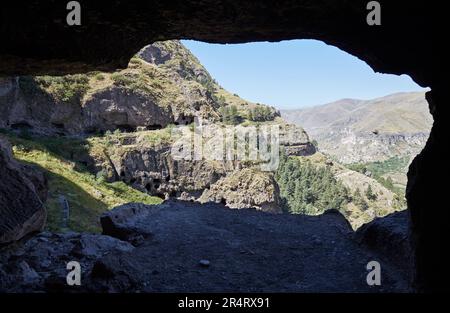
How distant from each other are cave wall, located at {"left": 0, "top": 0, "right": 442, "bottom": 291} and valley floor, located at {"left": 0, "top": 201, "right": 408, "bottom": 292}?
104 inches

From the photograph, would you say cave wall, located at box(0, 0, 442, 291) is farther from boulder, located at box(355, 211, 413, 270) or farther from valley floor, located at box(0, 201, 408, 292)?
valley floor, located at box(0, 201, 408, 292)

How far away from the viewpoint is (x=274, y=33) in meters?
9.82

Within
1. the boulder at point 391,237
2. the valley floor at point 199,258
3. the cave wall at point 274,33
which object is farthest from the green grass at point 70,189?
the boulder at point 391,237

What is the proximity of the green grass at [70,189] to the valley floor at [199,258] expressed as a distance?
253 inches

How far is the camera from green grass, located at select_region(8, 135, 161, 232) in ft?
71.5

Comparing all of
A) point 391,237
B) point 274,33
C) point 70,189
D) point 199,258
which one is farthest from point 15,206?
point 70,189

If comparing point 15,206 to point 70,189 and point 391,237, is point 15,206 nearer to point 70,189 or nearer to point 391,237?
point 391,237

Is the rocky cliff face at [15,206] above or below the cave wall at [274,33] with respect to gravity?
below

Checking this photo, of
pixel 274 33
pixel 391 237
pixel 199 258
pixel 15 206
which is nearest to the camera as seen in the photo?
pixel 274 33

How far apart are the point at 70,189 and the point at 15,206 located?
1804cm

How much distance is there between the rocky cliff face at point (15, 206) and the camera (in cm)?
1012

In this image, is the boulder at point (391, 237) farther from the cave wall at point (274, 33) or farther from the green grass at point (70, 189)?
the green grass at point (70, 189)

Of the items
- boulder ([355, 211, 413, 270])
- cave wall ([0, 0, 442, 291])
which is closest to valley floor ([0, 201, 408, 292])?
boulder ([355, 211, 413, 270])

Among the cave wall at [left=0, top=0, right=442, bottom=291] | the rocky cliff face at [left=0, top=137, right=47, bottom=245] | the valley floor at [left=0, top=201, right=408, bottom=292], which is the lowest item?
the valley floor at [left=0, top=201, right=408, bottom=292]
